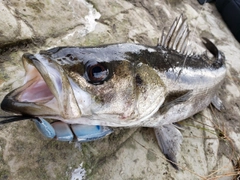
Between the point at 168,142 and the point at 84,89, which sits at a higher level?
the point at 84,89

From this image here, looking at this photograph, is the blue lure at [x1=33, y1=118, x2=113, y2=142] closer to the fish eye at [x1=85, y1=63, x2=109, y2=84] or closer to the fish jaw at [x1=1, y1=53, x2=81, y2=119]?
the fish jaw at [x1=1, y1=53, x2=81, y2=119]

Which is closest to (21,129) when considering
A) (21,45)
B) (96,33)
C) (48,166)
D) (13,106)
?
(48,166)

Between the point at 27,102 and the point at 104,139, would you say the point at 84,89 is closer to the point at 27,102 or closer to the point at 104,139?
the point at 27,102

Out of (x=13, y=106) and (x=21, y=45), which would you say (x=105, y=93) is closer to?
(x=13, y=106)

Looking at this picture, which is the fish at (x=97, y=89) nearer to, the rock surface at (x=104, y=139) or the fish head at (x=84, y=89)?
the fish head at (x=84, y=89)

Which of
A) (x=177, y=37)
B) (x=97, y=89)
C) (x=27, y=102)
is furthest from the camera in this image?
(x=177, y=37)

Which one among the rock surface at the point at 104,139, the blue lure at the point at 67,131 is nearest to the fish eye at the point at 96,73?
the blue lure at the point at 67,131

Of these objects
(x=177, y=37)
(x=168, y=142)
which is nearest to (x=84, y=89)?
(x=168, y=142)

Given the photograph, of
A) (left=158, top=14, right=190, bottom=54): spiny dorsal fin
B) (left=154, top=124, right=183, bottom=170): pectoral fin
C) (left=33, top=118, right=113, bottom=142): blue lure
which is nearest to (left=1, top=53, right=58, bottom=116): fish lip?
(left=33, top=118, right=113, bottom=142): blue lure
